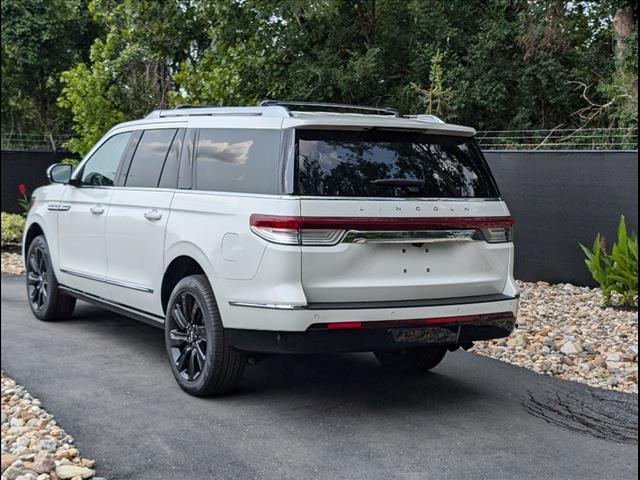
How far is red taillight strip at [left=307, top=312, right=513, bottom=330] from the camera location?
4480 mm

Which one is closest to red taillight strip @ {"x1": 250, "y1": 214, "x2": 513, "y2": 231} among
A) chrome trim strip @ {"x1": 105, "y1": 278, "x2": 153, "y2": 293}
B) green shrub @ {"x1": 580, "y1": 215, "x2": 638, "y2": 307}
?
chrome trim strip @ {"x1": 105, "y1": 278, "x2": 153, "y2": 293}

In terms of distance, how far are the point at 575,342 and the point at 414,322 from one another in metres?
2.89

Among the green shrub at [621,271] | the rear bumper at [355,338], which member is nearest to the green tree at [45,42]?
Result: the green shrub at [621,271]

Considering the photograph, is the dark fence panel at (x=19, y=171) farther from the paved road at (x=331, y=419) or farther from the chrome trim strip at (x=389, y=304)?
the chrome trim strip at (x=389, y=304)

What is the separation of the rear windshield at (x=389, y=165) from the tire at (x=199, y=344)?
39.0 inches

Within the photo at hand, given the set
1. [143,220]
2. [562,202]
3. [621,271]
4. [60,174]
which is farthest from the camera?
[562,202]

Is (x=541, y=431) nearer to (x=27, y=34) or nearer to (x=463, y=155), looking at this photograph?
(x=463, y=155)

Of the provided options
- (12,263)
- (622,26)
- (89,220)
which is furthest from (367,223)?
(12,263)

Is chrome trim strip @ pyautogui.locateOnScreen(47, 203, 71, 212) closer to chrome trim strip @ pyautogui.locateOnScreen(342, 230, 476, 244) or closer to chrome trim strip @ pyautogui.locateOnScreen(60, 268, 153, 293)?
chrome trim strip @ pyautogui.locateOnScreen(60, 268, 153, 293)

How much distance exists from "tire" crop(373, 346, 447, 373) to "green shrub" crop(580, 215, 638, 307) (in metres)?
3.04

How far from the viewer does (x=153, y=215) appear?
222 inches

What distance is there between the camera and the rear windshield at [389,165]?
469 cm

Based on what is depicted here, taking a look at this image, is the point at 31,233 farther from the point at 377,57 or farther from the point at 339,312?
the point at 377,57

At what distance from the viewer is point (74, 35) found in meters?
16.7
